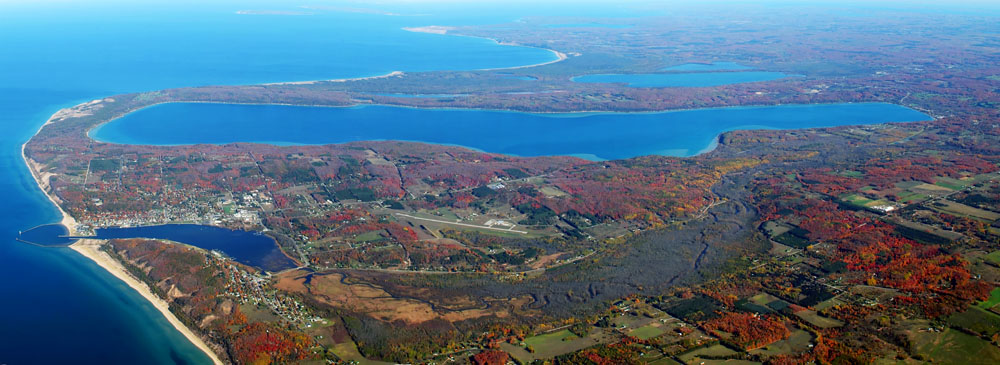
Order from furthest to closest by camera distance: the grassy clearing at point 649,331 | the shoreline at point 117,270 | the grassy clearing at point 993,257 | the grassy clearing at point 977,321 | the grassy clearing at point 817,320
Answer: the grassy clearing at point 993,257
the shoreline at point 117,270
the grassy clearing at point 817,320
the grassy clearing at point 649,331
the grassy clearing at point 977,321

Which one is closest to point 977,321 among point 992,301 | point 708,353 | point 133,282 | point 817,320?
point 992,301

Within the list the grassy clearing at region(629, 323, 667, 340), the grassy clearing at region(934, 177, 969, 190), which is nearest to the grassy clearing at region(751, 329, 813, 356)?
the grassy clearing at region(629, 323, 667, 340)

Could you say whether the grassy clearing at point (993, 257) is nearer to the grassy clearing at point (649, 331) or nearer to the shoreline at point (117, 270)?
the grassy clearing at point (649, 331)

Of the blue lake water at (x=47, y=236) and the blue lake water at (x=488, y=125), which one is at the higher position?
the blue lake water at (x=47, y=236)

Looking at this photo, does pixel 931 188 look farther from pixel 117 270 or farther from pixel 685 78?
pixel 685 78

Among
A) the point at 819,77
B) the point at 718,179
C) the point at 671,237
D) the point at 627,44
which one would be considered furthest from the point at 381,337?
the point at 627,44

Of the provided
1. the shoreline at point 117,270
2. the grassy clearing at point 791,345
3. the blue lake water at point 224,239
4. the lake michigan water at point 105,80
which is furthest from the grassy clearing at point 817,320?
the lake michigan water at point 105,80
